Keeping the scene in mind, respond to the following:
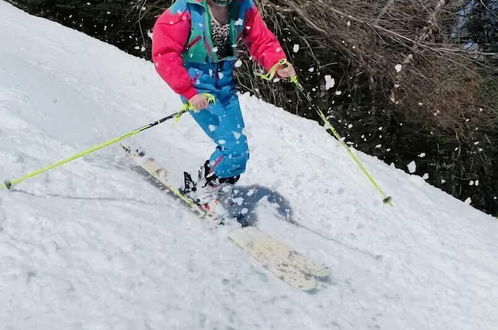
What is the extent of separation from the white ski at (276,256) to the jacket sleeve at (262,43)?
1.28 metres

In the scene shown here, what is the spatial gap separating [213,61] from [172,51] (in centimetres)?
37

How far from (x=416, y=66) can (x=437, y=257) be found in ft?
32.3

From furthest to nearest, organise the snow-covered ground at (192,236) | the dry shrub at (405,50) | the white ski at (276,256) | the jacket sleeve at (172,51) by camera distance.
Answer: the dry shrub at (405,50), the jacket sleeve at (172,51), the white ski at (276,256), the snow-covered ground at (192,236)

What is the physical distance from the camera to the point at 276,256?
3.34 meters

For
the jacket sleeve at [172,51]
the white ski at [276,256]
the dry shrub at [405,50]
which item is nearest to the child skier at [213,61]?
the jacket sleeve at [172,51]

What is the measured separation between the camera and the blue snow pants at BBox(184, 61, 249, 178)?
3.77m

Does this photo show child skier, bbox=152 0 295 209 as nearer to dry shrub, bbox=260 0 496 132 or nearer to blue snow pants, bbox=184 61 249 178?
blue snow pants, bbox=184 61 249 178

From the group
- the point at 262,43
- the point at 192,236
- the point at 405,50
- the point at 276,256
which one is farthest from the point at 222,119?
the point at 405,50

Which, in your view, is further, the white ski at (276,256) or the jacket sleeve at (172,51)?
the jacket sleeve at (172,51)

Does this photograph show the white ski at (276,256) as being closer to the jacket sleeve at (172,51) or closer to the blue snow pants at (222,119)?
the blue snow pants at (222,119)

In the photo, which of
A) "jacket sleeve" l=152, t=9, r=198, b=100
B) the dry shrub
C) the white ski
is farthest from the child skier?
the dry shrub

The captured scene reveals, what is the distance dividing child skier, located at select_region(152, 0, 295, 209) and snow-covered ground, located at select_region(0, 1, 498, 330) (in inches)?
19.0

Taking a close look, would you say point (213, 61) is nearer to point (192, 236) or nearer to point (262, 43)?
point (262, 43)

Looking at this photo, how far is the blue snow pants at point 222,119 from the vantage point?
3770mm
